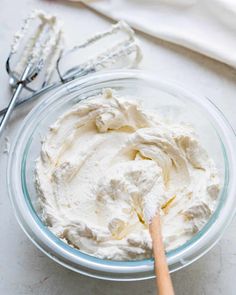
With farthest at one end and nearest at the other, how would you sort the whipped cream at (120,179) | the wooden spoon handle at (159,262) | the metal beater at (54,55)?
the metal beater at (54,55), the whipped cream at (120,179), the wooden spoon handle at (159,262)

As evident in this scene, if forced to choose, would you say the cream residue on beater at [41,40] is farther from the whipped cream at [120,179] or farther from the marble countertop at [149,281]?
the whipped cream at [120,179]

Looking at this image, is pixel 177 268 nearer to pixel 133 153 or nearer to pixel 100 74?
pixel 133 153

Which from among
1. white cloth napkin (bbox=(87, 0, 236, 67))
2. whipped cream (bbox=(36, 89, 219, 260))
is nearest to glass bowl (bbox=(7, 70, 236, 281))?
whipped cream (bbox=(36, 89, 219, 260))

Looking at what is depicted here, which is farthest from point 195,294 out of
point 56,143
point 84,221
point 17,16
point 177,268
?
point 17,16

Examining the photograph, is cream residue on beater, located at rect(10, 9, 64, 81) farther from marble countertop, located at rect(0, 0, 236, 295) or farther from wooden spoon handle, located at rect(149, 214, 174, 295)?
wooden spoon handle, located at rect(149, 214, 174, 295)

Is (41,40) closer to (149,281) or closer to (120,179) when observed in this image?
(120,179)

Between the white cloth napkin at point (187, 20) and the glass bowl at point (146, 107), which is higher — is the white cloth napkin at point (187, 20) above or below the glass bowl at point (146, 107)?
above

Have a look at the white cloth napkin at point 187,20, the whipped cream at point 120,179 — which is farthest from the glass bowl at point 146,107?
the white cloth napkin at point 187,20

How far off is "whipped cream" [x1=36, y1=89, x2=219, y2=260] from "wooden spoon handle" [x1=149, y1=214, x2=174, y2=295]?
2cm

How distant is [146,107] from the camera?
0.91 m

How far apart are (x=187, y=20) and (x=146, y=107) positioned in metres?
0.23

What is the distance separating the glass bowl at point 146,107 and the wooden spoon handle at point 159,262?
29 mm

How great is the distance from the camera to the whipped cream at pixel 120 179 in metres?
0.75

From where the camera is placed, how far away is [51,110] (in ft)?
2.89
